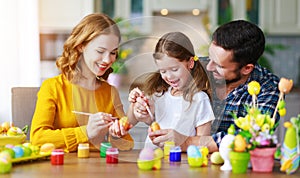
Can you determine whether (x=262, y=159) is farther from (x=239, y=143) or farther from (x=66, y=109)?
(x=66, y=109)

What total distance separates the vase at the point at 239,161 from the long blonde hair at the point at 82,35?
0.47 m

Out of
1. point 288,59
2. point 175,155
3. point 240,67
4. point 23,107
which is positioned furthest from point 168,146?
point 288,59

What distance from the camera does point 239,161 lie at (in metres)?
1.60

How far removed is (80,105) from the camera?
185cm

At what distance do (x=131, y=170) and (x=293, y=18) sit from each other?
12.7ft

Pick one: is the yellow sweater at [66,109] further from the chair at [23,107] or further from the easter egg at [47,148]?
the chair at [23,107]

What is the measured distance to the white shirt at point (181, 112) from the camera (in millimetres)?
1763

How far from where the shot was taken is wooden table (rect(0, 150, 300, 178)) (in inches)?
62.1

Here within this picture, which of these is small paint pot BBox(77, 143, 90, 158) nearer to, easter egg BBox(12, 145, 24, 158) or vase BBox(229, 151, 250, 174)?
easter egg BBox(12, 145, 24, 158)

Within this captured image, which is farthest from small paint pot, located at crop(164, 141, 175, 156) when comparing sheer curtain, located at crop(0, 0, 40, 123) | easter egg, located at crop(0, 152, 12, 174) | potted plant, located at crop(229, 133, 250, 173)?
sheer curtain, located at crop(0, 0, 40, 123)

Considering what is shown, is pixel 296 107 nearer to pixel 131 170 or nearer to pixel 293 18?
pixel 293 18

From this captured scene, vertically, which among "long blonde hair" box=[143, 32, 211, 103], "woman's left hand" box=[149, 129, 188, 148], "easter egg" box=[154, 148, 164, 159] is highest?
"long blonde hair" box=[143, 32, 211, 103]

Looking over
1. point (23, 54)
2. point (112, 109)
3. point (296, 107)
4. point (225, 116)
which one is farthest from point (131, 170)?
point (296, 107)

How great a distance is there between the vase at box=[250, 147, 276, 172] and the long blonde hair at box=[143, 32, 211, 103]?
0.26 m
